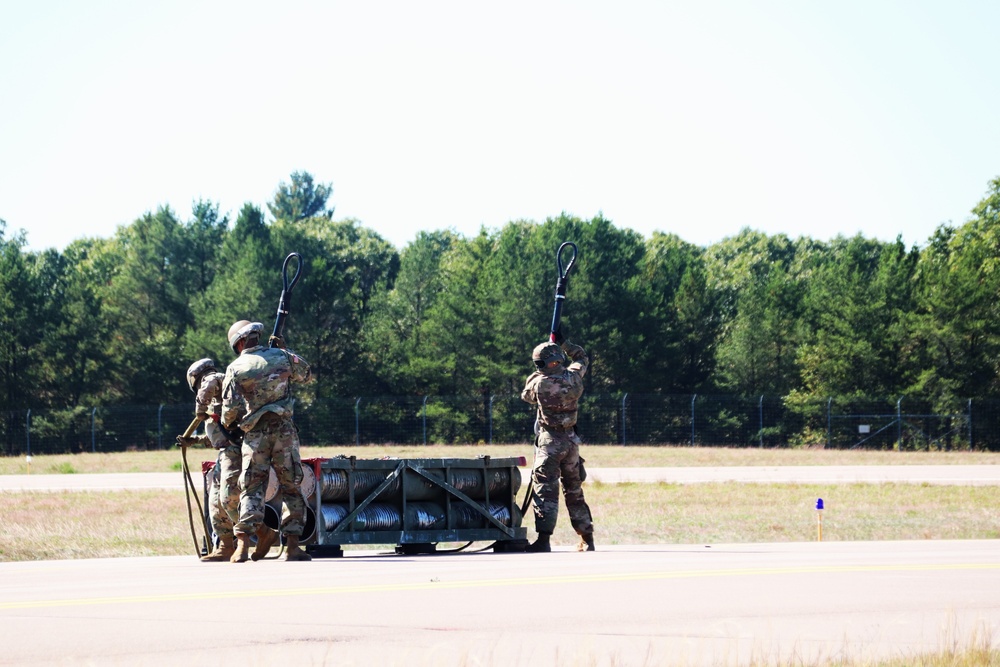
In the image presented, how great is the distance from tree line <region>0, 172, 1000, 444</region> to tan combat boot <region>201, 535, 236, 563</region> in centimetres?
4937

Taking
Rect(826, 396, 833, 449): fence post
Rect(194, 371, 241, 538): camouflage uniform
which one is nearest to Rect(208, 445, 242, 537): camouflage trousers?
Rect(194, 371, 241, 538): camouflage uniform

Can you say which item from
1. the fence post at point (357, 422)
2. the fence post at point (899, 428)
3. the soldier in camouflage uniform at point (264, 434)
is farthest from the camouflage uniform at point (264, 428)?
the fence post at point (899, 428)

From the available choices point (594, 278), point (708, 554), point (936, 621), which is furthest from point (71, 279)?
point (936, 621)

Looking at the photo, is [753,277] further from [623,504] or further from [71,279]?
[623,504]

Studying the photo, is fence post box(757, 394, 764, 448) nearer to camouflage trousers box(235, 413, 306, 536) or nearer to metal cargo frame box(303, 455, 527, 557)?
metal cargo frame box(303, 455, 527, 557)

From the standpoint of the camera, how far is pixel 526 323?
6919cm

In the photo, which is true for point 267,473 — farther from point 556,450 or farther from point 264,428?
point 556,450

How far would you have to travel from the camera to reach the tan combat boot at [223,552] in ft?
43.0

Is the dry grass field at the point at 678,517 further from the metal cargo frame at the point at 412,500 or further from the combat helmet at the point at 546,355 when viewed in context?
the combat helmet at the point at 546,355

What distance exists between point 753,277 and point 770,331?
27527 mm

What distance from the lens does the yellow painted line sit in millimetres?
9461

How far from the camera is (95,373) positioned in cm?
7075

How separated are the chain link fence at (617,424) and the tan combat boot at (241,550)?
43.9 metres

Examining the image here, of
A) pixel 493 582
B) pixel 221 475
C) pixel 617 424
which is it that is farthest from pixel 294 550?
pixel 617 424
